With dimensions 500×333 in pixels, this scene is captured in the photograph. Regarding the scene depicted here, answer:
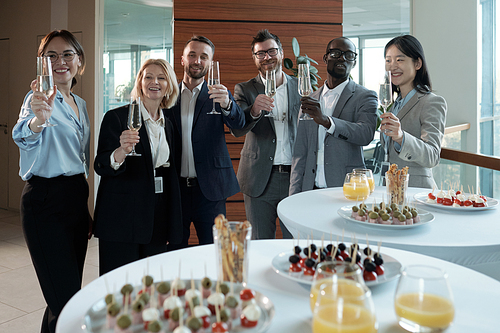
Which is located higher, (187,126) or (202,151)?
(187,126)

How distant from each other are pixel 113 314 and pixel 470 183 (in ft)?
11.0

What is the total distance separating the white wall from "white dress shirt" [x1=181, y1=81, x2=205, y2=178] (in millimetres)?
4227

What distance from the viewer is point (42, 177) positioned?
6.88 ft

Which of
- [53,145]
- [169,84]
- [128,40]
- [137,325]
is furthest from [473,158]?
[128,40]

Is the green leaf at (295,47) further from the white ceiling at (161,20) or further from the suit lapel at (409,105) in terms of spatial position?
the white ceiling at (161,20)

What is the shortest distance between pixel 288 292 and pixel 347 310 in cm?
35

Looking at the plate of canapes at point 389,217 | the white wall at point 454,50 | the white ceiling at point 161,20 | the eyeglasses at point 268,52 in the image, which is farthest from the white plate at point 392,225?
the white wall at point 454,50

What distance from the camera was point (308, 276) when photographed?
3.42ft

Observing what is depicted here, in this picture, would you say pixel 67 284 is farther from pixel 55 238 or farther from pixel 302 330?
pixel 302 330

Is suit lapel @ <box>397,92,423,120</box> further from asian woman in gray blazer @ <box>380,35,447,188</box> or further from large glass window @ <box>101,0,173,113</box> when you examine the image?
large glass window @ <box>101,0,173,113</box>

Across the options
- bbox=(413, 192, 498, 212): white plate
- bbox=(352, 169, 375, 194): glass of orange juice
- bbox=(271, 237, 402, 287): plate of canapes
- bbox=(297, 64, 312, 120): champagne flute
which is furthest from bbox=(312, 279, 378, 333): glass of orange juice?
bbox=(297, 64, 312, 120): champagne flute

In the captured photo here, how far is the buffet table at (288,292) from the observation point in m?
0.87

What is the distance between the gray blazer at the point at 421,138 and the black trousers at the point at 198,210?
3.74ft

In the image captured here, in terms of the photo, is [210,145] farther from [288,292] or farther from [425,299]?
[425,299]
